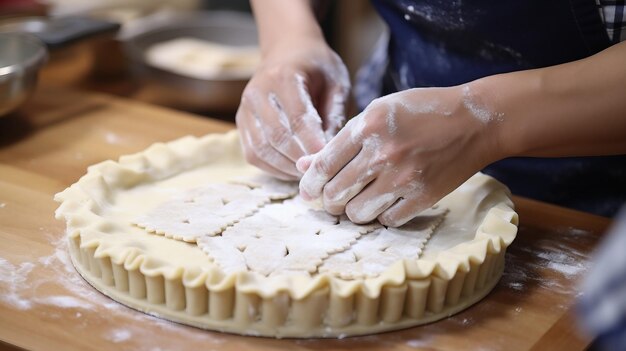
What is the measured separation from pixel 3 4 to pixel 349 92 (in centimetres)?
164

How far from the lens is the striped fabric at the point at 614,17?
1560 millimetres

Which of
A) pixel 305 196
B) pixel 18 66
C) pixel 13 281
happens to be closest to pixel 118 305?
pixel 13 281

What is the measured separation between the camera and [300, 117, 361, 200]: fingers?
4.91 feet

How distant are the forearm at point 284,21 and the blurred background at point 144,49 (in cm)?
24

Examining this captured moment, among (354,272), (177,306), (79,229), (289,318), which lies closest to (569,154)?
(354,272)

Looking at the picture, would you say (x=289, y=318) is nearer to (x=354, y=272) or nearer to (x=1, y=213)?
(x=354, y=272)

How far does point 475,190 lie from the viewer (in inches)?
67.8

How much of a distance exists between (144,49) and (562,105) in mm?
1866

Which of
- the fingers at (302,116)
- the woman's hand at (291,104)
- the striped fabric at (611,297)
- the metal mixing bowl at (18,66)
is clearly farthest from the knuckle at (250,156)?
the striped fabric at (611,297)

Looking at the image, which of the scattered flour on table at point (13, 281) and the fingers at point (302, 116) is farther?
the fingers at point (302, 116)

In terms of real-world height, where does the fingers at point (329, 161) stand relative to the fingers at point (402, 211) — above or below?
above

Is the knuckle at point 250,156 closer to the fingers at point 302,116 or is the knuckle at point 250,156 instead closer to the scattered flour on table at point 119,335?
the fingers at point 302,116

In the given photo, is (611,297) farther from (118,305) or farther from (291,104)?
(291,104)

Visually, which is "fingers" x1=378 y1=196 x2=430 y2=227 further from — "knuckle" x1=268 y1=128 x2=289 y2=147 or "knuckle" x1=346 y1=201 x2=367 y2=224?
"knuckle" x1=268 y1=128 x2=289 y2=147
